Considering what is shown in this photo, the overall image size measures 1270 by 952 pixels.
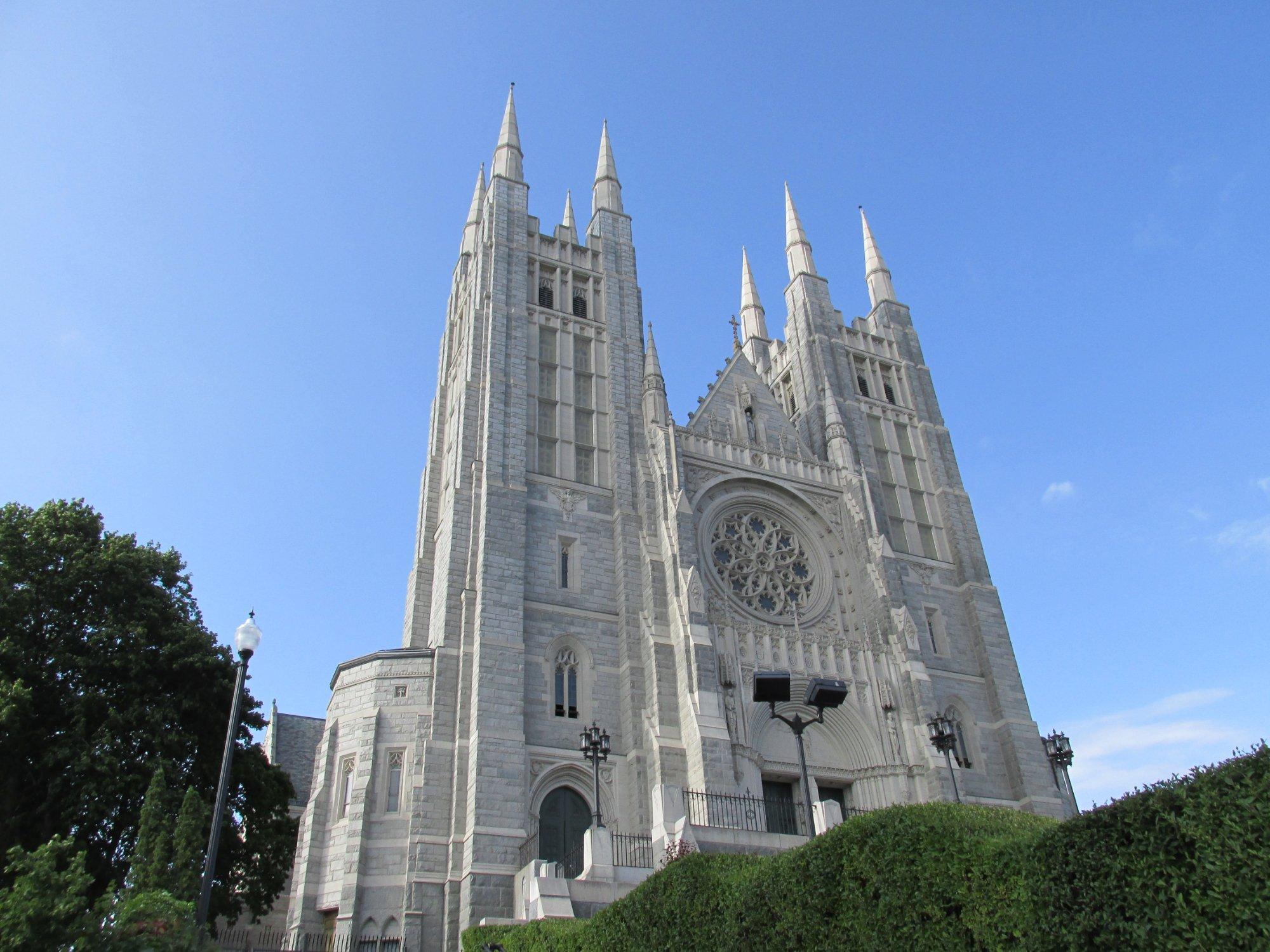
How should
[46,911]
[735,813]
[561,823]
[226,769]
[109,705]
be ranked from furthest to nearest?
1. [561,823]
2. [735,813]
3. [109,705]
4. [226,769]
5. [46,911]

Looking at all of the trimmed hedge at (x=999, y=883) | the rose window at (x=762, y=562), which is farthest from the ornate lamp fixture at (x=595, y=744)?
the rose window at (x=762, y=562)

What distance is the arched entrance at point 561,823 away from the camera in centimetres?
2366

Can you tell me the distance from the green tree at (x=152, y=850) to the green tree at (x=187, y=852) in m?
0.13

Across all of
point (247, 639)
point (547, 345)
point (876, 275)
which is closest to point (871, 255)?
point (876, 275)

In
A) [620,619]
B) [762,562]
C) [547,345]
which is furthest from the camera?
[547,345]

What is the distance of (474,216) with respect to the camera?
40.1 m

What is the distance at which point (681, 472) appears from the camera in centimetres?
3102

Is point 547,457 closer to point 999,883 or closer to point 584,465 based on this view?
point 584,465

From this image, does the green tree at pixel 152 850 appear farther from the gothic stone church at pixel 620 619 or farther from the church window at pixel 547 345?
the church window at pixel 547 345

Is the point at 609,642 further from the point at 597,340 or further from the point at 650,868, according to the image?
the point at 597,340

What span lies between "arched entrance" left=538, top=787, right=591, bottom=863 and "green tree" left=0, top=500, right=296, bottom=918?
21.2 ft

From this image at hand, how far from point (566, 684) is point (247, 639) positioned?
1398 cm

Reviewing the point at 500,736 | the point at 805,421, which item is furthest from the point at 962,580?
the point at 500,736

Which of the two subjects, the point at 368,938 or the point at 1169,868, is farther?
the point at 368,938
